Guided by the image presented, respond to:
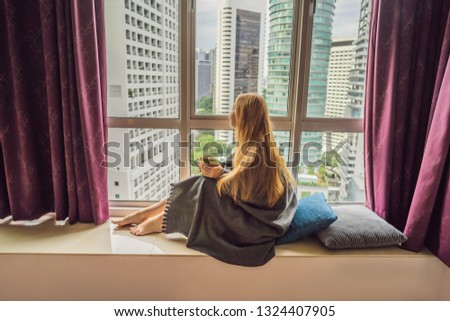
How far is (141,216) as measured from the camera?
1.66 metres

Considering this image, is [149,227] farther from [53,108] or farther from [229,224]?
[53,108]

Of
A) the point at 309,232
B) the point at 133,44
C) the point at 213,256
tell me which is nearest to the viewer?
the point at 213,256

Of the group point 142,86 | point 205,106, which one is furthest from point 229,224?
point 142,86

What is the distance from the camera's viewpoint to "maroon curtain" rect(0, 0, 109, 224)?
1430mm

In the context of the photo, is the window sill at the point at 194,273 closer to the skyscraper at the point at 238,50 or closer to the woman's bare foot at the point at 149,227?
the woman's bare foot at the point at 149,227

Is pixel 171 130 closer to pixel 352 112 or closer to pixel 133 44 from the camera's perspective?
pixel 133 44

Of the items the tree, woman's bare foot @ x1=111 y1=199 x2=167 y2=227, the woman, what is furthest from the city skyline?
woman's bare foot @ x1=111 y1=199 x2=167 y2=227

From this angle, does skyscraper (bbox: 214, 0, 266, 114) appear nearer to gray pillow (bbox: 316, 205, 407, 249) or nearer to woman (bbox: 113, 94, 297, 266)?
woman (bbox: 113, 94, 297, 266)

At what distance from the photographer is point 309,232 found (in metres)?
1.48

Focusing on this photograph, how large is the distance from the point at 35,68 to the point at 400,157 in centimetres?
205

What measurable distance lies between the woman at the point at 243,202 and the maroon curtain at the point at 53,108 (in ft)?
1.82

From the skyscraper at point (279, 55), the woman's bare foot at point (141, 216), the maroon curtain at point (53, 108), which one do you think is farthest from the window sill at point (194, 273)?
the skyscraper at point (279, 55)

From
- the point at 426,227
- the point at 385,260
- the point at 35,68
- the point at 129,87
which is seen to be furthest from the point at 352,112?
the point at 35,68

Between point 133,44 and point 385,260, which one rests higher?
point 133,44
